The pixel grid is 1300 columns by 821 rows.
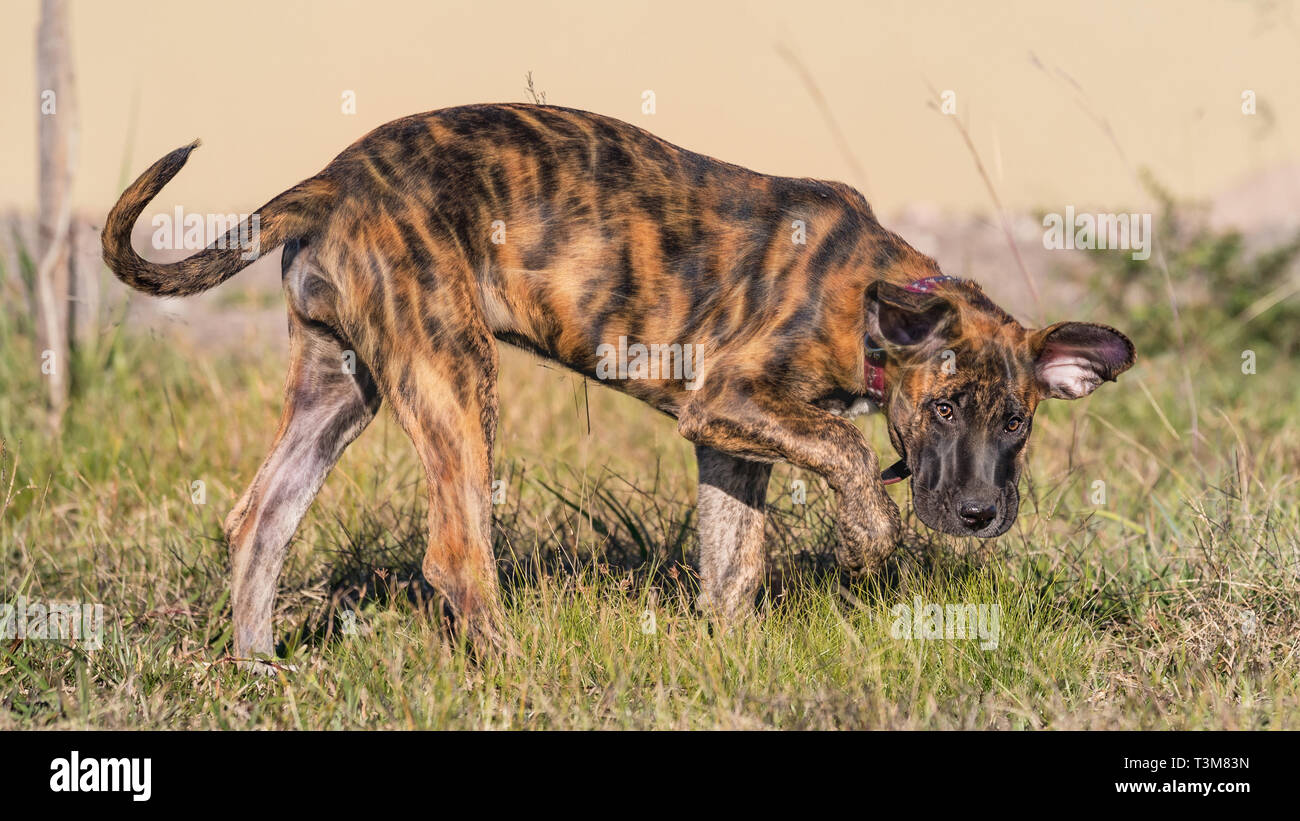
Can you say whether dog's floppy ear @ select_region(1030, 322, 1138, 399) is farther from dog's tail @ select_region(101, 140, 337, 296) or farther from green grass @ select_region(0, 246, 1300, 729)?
dog's tail @ select_region(101, 140, 337, 296)

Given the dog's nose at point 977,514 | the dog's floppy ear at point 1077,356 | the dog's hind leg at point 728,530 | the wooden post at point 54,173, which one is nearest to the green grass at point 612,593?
the dog's hind leg at point 728,530

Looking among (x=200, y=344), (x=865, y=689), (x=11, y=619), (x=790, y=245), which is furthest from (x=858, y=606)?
(x=200, y=344)

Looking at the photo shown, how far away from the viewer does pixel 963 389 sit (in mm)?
4465

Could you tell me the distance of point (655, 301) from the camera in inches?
189

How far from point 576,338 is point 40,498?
3147mm

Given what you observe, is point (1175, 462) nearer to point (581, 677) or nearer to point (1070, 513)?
point (1070, 513)

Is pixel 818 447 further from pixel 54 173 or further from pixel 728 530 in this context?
pixel 54 173

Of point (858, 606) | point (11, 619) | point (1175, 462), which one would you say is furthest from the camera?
point (1175, 462)

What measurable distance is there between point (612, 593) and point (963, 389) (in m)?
1.52

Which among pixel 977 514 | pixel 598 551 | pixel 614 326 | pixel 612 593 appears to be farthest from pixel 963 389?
pixel 598 551

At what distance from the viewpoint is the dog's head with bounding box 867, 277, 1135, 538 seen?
4398 mm

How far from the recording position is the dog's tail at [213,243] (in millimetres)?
4371

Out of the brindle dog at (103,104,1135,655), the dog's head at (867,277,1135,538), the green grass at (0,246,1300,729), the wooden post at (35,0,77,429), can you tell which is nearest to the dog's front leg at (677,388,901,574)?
the brindle dog at (103,104,1135,655)

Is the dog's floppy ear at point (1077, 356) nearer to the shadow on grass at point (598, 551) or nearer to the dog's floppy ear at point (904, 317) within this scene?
the dog's floppy ear at point (904, 317)
